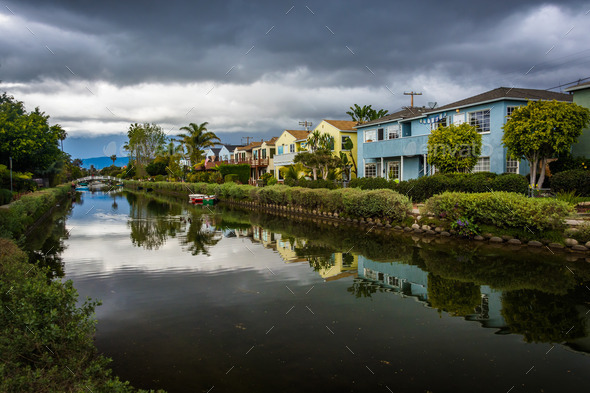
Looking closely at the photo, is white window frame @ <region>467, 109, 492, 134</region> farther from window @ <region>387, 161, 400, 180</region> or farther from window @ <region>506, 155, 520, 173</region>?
window @ <region>387, 161, 400, 180</region>

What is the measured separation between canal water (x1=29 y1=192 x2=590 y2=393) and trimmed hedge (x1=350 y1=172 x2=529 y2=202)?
7.11 m

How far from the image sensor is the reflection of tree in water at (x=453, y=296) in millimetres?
9680

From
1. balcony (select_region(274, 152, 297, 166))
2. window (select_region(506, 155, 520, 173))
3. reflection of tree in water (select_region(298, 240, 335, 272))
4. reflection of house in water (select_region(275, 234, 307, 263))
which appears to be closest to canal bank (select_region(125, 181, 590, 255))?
reflection of house in water (select_region(275, 234, 307, 263))

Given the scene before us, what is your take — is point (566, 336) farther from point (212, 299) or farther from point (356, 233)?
point (356, 233)

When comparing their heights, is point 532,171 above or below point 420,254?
above

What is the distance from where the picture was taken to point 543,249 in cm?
1533

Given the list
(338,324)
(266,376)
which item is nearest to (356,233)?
(338,324)

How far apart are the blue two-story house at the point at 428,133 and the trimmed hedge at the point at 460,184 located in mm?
3487

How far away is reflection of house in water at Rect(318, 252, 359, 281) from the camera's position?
513 inches

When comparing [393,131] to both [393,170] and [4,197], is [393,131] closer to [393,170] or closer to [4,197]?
[393,170]

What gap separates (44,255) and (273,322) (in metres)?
12.5

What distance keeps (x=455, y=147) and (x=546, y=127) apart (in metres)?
5.00

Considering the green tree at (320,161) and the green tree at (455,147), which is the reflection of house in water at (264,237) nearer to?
the green tree at (455,147)

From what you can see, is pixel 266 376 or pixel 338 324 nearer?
pixel 266 376
